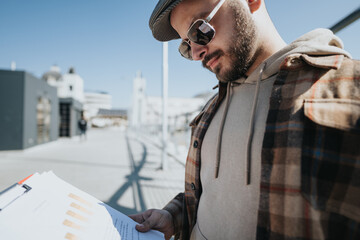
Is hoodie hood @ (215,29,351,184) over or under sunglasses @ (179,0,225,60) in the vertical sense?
under

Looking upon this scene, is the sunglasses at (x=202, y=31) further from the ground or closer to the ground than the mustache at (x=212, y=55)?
further from the ground

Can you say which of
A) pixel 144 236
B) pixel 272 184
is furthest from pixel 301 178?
pixel 144 236

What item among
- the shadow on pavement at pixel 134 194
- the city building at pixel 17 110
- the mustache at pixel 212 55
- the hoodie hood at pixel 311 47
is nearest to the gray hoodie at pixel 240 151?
the hoodie hood at pixel 311 47

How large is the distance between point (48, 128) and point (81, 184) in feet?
32.7

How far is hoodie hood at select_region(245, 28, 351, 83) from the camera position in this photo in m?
0.77

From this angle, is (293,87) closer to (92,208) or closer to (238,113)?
(238,113)

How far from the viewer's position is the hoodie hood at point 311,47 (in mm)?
773

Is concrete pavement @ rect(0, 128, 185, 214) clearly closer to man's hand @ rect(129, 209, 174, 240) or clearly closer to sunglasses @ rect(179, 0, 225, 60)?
man's hand @ rect(129, 209, 174, 240)

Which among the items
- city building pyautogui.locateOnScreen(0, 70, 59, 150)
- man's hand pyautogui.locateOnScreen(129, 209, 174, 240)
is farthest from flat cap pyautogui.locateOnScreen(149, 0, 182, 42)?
city building pyautogui.locateOnScreen(0, 70, 59, 150)

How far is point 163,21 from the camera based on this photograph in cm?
128

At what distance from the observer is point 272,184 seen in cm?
71

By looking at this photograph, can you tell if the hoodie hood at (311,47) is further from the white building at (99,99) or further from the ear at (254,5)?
the white building at (99,99)

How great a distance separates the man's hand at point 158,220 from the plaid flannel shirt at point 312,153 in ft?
1.94

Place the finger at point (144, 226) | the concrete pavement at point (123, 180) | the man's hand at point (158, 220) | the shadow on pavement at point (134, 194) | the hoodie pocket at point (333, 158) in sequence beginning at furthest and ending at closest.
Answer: the concrete pavement at point (123, 180)
the shadow on pavement at point (134, 194)
the man's hand at point (158, 220)
the finger at point (144, 226)
the hoodie pocket at point (333, 158)
